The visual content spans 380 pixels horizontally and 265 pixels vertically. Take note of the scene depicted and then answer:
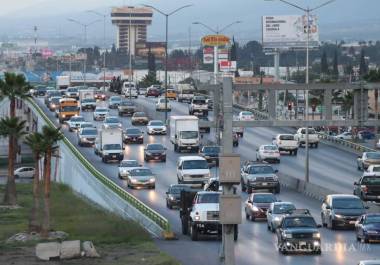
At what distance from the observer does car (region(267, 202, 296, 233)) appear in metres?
46.4

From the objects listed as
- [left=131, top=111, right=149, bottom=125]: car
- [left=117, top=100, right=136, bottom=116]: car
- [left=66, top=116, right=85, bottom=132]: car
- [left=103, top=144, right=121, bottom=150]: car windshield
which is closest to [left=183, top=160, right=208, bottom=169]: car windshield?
[left=103, top=144, right=121, bottom=150]: car windshield

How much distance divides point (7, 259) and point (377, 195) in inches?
818

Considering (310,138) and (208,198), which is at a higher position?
(208,198)

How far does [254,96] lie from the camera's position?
632ft

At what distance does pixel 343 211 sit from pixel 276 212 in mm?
2819

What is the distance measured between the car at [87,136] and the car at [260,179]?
30482 millimetres

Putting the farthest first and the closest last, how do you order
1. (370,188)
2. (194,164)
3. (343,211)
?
(194,164), (370,188), (343,211)

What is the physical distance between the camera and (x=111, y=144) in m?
83.4

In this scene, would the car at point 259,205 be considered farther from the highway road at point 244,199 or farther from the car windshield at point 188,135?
the car windshield at point 188,135

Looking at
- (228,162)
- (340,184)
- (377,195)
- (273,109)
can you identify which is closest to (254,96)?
(340,184)

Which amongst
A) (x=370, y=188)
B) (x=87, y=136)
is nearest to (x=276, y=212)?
(x=370, y=188)

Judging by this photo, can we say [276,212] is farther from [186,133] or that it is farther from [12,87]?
[186,133]

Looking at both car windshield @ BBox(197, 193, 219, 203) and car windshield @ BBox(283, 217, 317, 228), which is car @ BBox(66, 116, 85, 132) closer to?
car windshield @ BBox(197, 193, 219, 203)

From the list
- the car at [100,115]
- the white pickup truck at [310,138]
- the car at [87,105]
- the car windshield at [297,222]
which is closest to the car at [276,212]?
the car windshield at [297,222]
